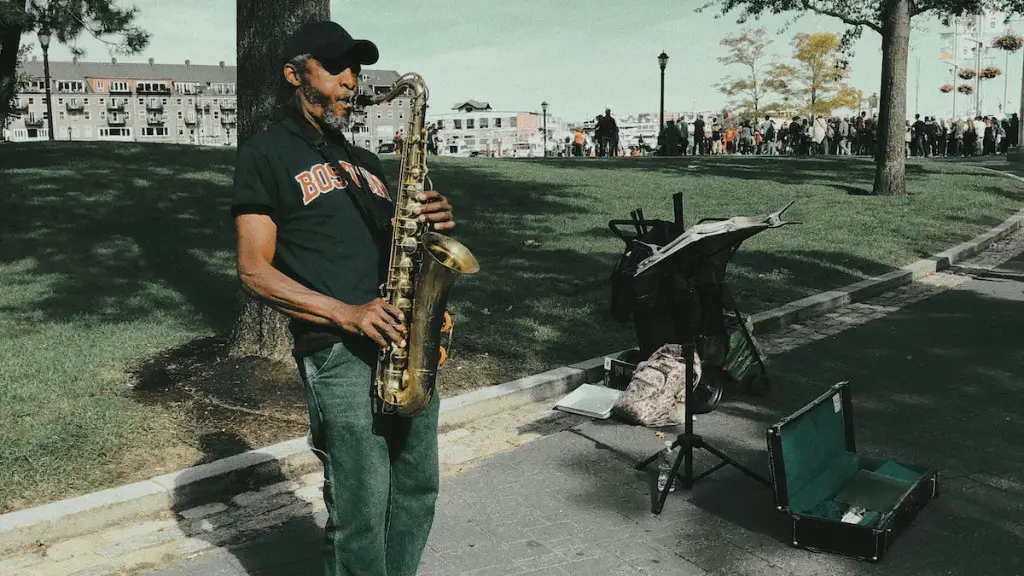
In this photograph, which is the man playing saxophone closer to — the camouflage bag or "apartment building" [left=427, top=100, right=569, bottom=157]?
the camouflage bag

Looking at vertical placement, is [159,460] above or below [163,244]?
below

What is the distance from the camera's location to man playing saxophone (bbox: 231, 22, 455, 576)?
9.48ft

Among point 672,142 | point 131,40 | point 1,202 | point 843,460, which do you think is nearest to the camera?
point 843,460

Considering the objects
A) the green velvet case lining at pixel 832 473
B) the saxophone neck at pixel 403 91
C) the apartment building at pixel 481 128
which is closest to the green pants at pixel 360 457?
the saxophone neck at pixel 403 91

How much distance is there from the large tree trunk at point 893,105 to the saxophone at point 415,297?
1682 centimetres

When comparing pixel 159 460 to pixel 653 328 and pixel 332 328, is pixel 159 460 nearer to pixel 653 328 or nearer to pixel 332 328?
pixel 332 328

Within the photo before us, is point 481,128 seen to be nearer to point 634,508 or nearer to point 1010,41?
point 1010,41

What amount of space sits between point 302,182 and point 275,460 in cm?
270

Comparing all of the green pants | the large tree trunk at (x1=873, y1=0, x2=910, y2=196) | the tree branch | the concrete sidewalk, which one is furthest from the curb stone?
the tree branch

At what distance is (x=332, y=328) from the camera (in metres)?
2.94

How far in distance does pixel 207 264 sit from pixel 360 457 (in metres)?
8.40

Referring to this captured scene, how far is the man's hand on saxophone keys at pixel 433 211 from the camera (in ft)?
9.91

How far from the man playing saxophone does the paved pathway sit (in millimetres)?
1189

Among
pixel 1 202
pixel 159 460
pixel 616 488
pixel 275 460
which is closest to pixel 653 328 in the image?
pixel 616 488
